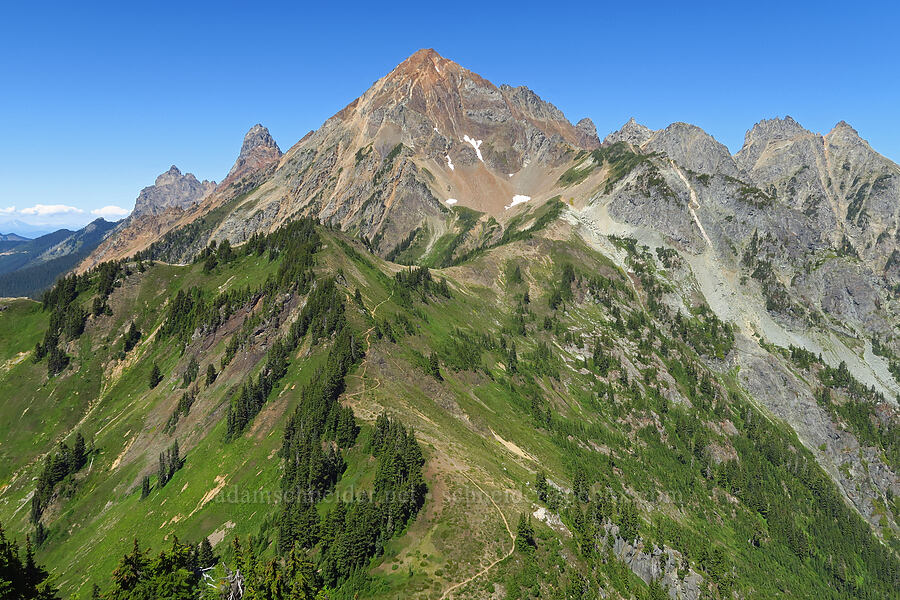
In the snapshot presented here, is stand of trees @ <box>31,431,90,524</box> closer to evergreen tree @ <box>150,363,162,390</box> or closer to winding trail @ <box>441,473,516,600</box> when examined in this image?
evergreen tree @ <box>150,363,162,390</box>

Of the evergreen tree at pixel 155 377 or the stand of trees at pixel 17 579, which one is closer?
the stand of trees at pixel 17 579

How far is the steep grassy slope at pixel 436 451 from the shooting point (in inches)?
2948

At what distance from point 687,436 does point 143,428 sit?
174 meters

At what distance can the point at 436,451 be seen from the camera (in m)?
85.9

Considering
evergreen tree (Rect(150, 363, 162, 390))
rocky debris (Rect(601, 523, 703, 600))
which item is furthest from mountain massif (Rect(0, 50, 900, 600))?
evergreen tree (Rect(150, 363, 162, 390))

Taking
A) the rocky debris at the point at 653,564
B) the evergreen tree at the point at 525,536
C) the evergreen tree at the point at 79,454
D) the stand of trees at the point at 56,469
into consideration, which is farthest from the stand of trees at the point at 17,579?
the evergreen tree at the point at 79,454

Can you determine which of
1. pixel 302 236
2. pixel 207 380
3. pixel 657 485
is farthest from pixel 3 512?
pixel 657 485

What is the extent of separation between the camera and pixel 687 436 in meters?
178

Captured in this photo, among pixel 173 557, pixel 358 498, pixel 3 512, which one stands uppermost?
pixel 173 557

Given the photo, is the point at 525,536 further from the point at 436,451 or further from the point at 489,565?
the point at 436,451

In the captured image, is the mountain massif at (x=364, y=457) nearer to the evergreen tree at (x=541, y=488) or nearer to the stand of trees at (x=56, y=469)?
the stand of trees at (x=56, y=469)

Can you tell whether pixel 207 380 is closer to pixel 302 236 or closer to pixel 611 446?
pixel 302 236

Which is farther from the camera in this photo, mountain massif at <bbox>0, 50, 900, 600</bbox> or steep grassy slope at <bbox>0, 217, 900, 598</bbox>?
steep grassy slope at <bbox>0, 217, 900, 598</bbox>

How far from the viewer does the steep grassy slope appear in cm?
7488
